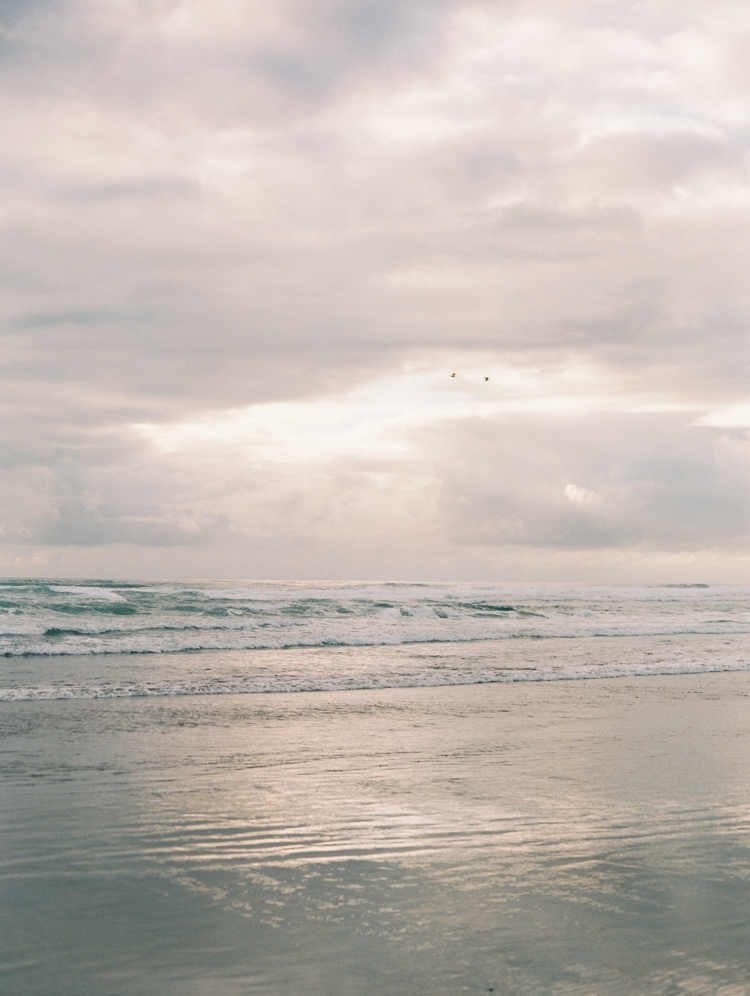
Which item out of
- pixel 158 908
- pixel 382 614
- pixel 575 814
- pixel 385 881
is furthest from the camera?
pixel 382 614

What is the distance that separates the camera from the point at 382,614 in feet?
128

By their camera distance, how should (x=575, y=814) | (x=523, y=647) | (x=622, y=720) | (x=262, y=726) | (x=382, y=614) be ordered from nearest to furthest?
(x=575, y=814) → (x=262, y=726) → (x=622, y=720) → (x=523, y=647) → (x=382, y=614)

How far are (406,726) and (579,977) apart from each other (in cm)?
841

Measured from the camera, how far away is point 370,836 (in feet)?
23.7

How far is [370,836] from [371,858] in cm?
60

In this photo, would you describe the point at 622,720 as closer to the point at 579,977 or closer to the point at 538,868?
the point at 538,868

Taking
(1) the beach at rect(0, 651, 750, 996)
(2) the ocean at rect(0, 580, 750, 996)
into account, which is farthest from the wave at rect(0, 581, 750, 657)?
(1) the beach at rect(0, 651, 750, 996)

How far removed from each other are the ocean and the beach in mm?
26

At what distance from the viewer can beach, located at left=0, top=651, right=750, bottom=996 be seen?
4.69 metres

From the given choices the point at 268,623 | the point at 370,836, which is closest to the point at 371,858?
the point at 370,836

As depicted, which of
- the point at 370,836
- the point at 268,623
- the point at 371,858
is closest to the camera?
the point at 371,858

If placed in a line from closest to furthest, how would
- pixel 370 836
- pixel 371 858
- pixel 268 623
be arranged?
pixel 371 858, pixel 370 836, pixel 268 623

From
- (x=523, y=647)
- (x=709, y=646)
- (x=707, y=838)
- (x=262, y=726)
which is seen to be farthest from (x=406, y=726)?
(x=709, y=646)

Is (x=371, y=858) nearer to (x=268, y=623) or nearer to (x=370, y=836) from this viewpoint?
(x=370, y=836)
